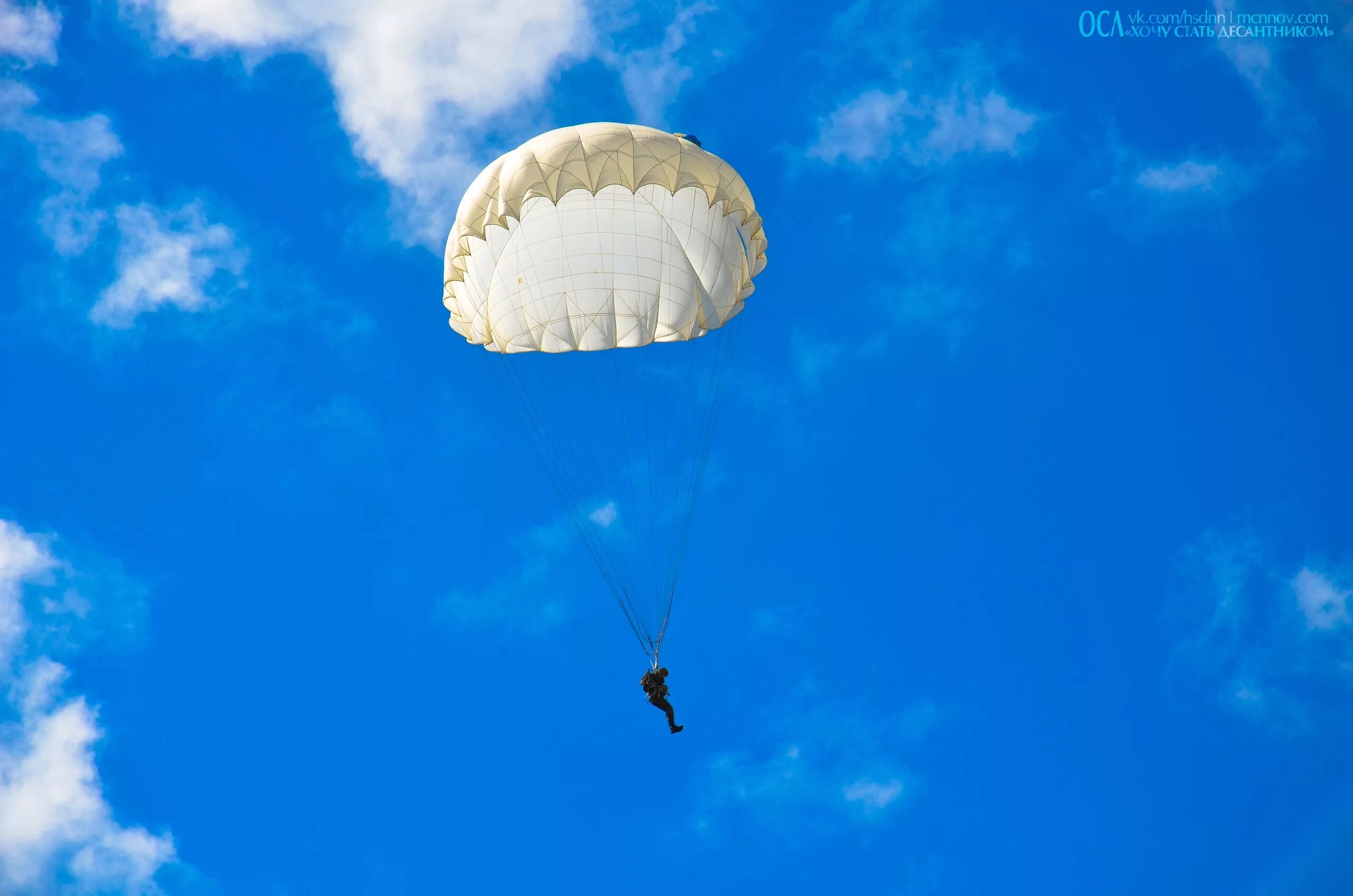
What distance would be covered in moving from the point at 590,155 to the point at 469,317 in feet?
15.9

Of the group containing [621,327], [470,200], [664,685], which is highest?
[470,200]

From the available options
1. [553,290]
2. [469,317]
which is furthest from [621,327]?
[469,317]

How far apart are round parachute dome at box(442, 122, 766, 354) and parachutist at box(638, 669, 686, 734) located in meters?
7.03

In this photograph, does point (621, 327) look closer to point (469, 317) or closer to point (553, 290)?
point (553, 290)

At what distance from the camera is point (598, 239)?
28984 mm

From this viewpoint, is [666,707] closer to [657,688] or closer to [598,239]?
[657,688]

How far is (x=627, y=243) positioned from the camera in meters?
29.1

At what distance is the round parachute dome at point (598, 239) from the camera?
28.2 m

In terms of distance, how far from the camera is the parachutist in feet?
94.0

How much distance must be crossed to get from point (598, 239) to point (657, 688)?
9.48 m

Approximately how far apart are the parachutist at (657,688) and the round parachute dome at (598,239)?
7026mm

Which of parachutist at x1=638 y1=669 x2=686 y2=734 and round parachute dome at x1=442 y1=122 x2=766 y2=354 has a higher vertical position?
round parachute dome at x1=442 y1=122 x2=766 y2=354

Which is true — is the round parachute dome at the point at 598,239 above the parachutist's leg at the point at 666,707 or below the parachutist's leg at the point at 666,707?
above

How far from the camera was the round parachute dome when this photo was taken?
2822cm
